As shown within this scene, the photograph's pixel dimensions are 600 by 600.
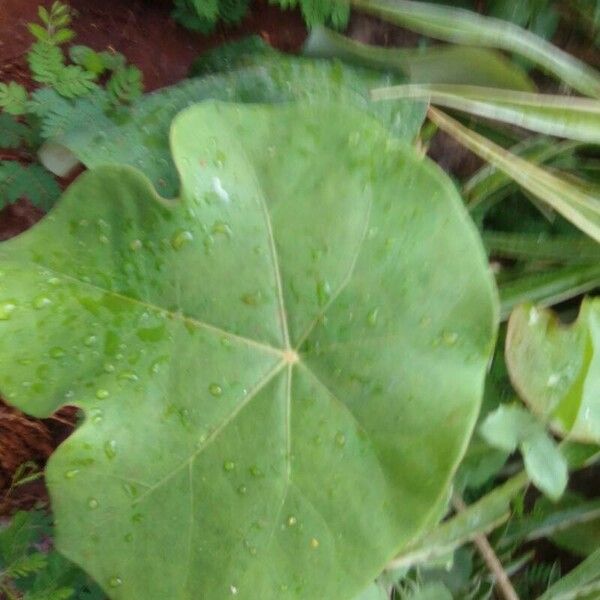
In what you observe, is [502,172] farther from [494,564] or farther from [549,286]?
[494,564]

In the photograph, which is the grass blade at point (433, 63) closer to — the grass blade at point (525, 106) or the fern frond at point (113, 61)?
the grass blade at point (525, 106)

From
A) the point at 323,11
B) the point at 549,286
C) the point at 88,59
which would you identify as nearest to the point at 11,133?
the point at 88,59

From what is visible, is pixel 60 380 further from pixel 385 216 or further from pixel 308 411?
pixel 385 216

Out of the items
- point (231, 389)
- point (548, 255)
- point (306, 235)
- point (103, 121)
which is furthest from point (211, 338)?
point (548, 255)

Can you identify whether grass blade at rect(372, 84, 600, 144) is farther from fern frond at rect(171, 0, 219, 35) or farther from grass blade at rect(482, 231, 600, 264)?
fern frond at rect(171, 0, 219, 35)

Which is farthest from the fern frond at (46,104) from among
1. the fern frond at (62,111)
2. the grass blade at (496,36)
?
the grass blade at (496,36)

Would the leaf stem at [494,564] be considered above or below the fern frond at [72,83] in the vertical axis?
A: below

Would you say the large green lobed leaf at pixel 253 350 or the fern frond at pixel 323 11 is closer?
the large green lobed leaf at pixel 253 350
